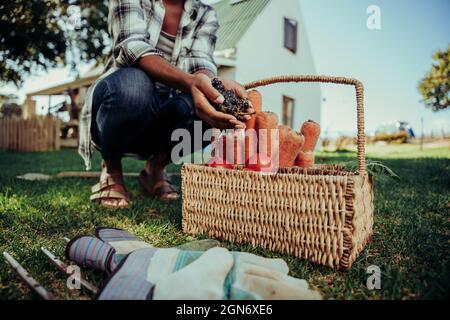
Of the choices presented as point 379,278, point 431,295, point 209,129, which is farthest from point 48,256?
point 209,129

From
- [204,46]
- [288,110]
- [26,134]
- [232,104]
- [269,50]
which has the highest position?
[269,50]

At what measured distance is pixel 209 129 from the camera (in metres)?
2.41

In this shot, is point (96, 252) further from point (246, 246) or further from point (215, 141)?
point (215, 141)

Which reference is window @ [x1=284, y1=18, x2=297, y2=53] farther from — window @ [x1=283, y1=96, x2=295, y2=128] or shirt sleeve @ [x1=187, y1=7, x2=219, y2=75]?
shirt sleeve @ [x1=187, y1=7, x2=219, y2=75]

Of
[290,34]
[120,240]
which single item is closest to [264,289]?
[120,240]

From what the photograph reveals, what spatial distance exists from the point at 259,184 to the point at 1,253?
39.4 inches

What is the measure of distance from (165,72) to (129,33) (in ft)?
1.30

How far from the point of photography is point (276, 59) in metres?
10.5

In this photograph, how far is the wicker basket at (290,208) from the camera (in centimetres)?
123

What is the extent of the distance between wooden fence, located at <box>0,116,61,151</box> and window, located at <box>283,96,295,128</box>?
6608mm

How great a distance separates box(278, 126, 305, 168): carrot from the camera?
1.62 metres

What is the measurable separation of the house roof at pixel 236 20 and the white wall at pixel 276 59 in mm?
174

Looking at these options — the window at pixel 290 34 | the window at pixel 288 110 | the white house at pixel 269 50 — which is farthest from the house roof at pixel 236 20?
the window at pixel 288 110

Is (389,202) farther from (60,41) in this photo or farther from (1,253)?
(60,41)
